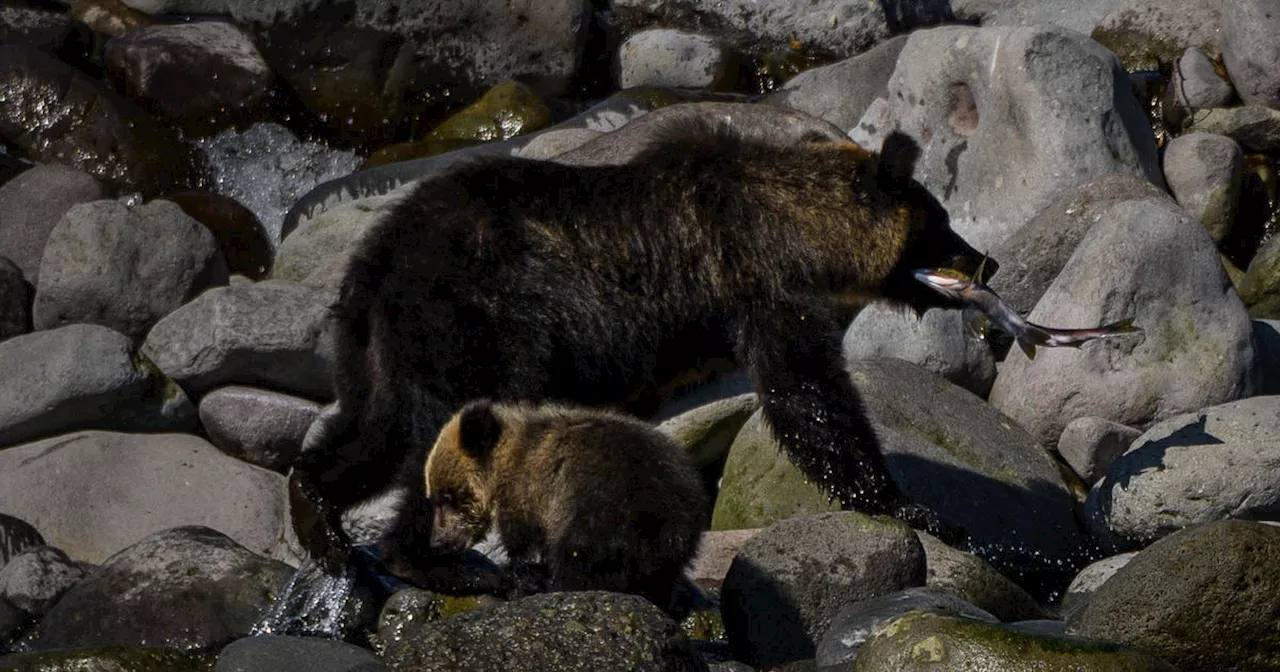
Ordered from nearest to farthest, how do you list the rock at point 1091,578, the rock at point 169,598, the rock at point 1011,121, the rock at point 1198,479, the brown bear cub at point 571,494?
the brown bear cub at point 571,494 → the rock at point 169,598 → the rock at point 1091,578 → the rock at point 1198,479 → the rock at point 1011,121

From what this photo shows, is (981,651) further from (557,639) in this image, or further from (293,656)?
(293,656)

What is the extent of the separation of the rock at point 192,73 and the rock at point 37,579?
22.9 feet

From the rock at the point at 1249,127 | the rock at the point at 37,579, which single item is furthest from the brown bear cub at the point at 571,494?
the rock at the point at 1249,127

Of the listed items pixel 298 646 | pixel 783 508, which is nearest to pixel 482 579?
pixel 298 646

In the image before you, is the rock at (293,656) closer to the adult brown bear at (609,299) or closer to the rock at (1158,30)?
the adult brown bear at (609,299)

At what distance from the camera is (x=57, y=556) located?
813 centimetres

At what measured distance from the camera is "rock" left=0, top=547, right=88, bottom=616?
25.6 ft

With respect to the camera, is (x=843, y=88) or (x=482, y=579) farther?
(x=843, y=88)

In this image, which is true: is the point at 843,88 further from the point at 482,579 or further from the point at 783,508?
the point at 482,579

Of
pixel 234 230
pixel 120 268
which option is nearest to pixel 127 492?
pixel 120 268

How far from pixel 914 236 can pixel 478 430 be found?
3.13 metres

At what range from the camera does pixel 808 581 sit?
6.87 metres

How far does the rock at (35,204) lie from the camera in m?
12.2

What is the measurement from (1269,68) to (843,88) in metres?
3.43
